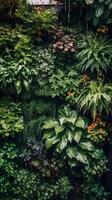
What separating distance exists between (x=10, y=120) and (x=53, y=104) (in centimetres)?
90

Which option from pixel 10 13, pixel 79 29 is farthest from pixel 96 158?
pixel 10 13

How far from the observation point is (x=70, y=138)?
6828mm

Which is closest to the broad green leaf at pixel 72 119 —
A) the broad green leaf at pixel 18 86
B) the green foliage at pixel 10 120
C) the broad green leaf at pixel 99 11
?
the green foliage at pixel 10 120

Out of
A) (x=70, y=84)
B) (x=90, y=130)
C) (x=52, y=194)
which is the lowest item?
(x=52, y=194)

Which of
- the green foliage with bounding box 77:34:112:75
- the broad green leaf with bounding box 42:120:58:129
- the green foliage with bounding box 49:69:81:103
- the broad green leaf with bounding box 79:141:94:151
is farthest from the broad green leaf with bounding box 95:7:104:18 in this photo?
the broad green leaf with bounding box 79:141:94:151

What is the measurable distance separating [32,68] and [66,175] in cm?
206

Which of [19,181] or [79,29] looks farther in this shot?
[79,29]

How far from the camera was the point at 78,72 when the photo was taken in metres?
7.23

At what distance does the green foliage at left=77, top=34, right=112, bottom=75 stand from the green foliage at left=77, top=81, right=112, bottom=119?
0.29 m

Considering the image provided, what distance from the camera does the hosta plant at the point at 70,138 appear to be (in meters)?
6.85

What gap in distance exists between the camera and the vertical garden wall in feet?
22.6

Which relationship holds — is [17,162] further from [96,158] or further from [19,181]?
[96,158]

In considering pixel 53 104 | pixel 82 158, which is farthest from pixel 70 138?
pixel 53 104

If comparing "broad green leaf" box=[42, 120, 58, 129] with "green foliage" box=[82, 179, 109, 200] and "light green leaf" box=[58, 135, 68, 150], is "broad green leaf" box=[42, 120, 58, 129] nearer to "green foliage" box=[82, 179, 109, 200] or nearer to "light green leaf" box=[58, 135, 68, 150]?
"light green leaf" box=[58, 135, 68, 150]
